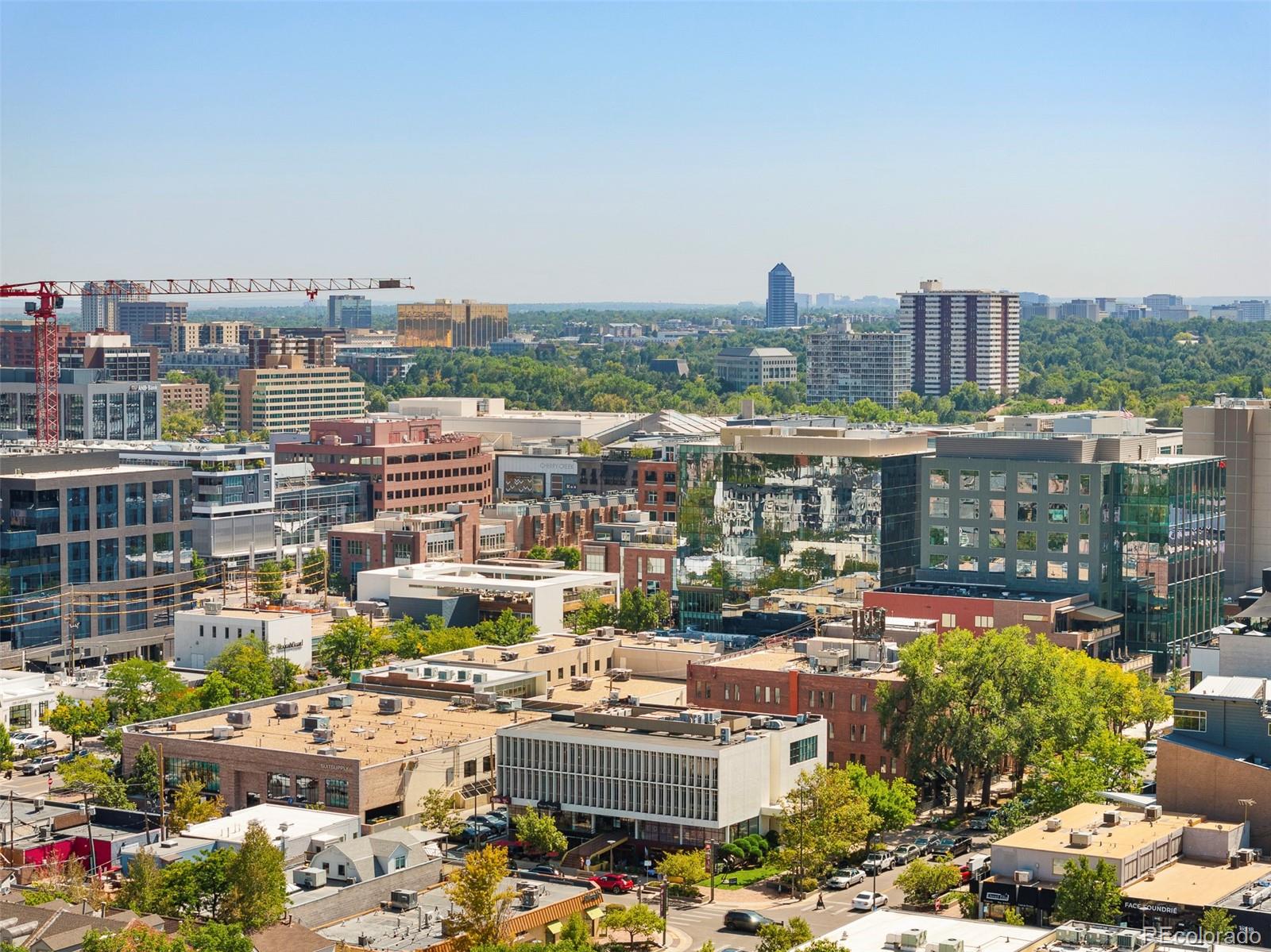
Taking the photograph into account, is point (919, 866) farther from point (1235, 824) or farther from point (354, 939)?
point (354, 939)

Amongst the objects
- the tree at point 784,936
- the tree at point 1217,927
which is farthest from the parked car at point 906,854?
the tree at point 1217,927

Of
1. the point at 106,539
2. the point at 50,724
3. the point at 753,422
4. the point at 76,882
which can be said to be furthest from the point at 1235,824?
the point at 753,422

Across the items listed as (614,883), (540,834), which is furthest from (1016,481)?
(614,883)

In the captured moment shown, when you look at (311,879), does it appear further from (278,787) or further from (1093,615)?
(1093,615)


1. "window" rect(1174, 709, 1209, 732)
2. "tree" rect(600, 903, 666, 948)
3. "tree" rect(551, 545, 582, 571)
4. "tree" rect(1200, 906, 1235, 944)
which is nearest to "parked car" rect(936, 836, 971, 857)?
"window" rect(1174, 709, 1209, 732)

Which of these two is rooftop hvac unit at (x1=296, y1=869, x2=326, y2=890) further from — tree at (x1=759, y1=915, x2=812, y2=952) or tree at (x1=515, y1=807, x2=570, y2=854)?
tree at (x1=759, y1=915, x2=812, y2=952)

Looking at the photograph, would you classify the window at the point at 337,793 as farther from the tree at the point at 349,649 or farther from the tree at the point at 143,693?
the tree at the point at 349,649

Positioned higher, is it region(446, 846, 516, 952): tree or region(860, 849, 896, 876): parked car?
region(446, 846, 516, 952): tree
